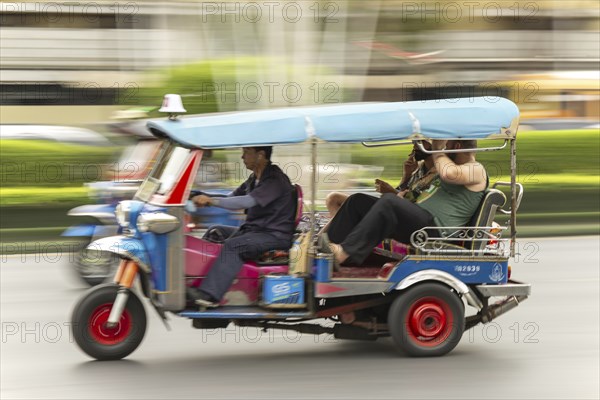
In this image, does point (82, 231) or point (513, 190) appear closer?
point (513, 190)

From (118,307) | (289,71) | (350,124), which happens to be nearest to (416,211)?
(350,124)

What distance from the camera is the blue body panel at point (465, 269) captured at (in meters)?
7.45

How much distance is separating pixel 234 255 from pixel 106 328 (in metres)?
1.02

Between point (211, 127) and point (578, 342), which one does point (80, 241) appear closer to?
point (211, 127)

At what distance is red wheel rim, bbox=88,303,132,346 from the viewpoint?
282 inches

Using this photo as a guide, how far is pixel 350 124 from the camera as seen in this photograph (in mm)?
7266

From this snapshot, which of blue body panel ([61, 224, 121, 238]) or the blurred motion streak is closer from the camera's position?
blue body panel ([61, 224, 121, 238])

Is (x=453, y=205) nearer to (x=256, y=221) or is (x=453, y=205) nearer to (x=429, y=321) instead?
(x=429, y=321)

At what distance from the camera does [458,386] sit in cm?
669

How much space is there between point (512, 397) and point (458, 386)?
37 cm

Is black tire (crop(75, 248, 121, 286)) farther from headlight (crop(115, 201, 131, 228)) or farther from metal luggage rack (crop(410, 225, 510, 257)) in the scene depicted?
metal luggage rack (crop(410, 225, 510, 257))

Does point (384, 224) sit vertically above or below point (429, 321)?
above

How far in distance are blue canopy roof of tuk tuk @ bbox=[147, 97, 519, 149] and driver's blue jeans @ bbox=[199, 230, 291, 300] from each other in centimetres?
77

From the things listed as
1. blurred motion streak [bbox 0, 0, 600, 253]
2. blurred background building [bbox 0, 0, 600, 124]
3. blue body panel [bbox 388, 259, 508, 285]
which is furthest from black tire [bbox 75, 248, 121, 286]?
blurred background building [bbox 0, 0, 600, 124]
